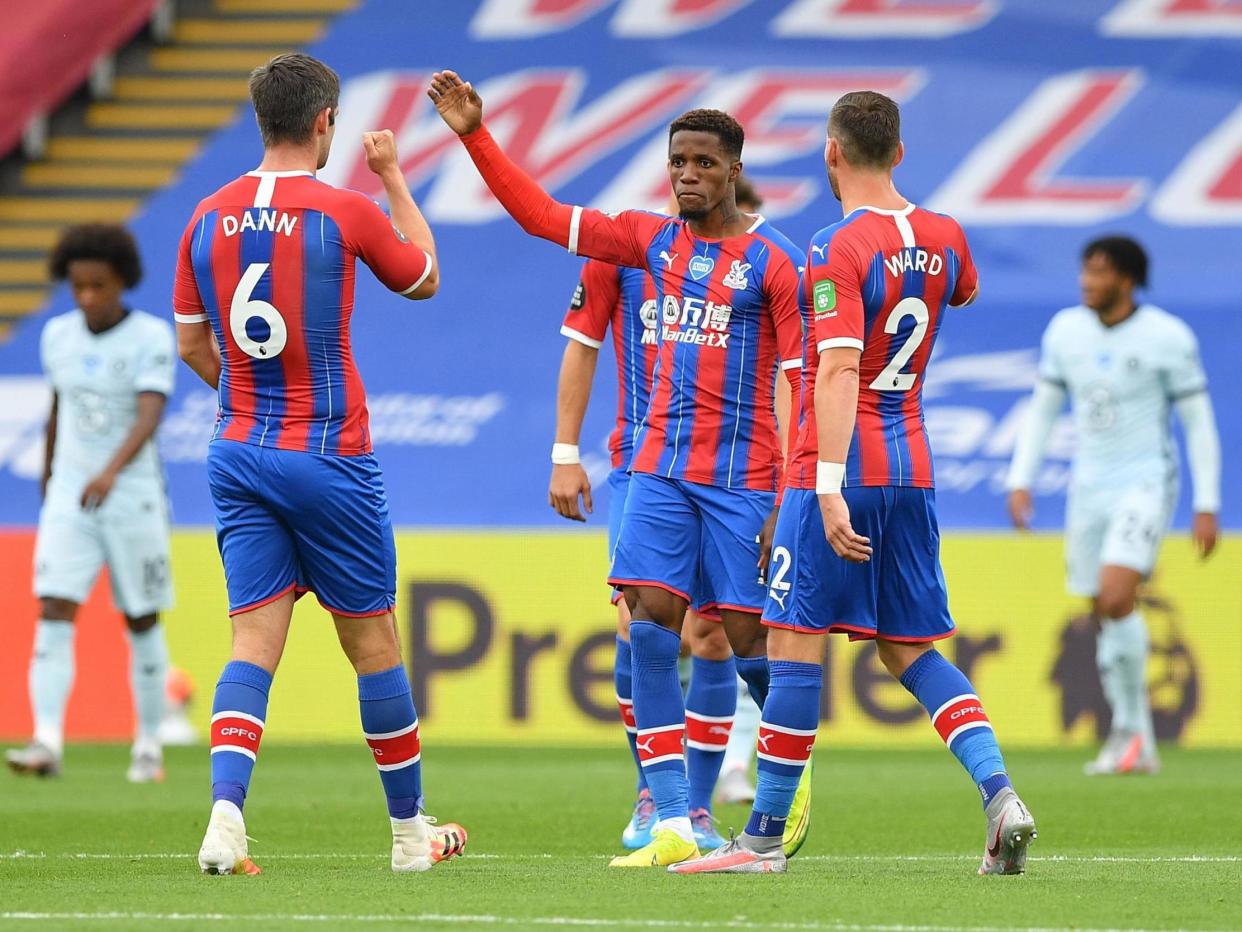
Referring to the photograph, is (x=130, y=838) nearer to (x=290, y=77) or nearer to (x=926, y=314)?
(x=290, y=77)

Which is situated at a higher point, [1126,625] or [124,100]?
[124,100]

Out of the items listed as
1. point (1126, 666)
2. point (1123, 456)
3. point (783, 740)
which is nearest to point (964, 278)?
point (783, 740)

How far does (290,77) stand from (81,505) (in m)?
4.55

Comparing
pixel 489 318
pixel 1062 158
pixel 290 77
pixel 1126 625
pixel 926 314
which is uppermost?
pixel 1062 158

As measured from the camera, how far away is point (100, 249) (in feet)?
33.3

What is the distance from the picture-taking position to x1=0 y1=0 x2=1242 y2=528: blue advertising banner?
1639 centimetres

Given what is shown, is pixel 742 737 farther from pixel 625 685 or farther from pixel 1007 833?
pixel 1007 833

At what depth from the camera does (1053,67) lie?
677 inches

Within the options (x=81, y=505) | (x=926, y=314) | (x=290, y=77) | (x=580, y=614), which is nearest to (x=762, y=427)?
(x=926, y=314)

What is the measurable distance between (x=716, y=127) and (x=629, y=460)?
155cm

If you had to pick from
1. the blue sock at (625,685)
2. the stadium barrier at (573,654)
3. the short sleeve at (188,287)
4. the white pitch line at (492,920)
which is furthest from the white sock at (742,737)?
the white pitch line at (492,920)

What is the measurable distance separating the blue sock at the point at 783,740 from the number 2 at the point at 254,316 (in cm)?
161

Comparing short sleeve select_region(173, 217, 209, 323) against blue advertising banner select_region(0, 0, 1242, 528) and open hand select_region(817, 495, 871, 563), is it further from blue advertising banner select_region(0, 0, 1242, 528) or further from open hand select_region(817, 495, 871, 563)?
blue advertising banner select_region(0, 0, 1242, 528)

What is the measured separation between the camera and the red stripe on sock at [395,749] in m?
6.13
